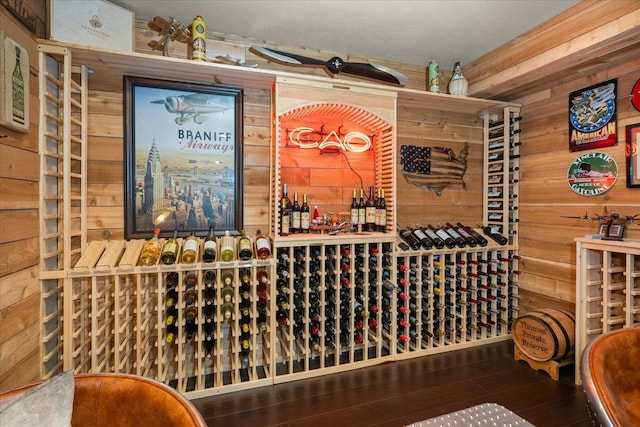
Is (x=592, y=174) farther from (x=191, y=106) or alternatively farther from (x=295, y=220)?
(x=191, y=106)

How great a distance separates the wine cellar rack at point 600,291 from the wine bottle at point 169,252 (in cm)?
258

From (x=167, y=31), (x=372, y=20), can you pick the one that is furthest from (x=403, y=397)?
(x=167, y=31)

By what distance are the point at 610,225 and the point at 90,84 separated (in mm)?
3504

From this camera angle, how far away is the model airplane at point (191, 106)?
2.16 meters

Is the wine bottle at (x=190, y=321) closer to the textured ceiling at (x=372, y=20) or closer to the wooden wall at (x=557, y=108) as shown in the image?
the textured ceiling at (x=372, y=20)

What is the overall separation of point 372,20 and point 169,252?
2020mm

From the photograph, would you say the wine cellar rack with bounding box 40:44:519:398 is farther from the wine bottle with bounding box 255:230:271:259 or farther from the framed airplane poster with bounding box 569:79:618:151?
the framed airplane poster with bounding box 569:79:618:151

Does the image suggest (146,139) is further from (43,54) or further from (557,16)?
(557,16)

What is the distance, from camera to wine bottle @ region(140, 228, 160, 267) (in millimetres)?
1833

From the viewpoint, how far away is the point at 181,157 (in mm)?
2191

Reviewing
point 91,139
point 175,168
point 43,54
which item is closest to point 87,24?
point 43,54

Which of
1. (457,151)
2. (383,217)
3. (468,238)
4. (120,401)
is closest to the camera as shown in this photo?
(120,401)

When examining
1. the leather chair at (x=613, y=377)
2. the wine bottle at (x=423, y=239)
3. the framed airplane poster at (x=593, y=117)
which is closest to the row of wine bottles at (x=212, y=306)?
the wine bottle at (x=423, y=239)

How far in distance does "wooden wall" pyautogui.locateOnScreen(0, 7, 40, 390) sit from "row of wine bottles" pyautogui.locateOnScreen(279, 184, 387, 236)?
135 cm
